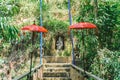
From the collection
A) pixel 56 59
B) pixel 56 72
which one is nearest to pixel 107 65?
pixel 56 72

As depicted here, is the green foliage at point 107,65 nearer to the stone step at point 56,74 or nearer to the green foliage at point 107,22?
the green foliage at point 107,22

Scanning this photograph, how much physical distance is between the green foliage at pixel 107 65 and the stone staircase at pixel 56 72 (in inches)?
44.8

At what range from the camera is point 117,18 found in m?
9.96

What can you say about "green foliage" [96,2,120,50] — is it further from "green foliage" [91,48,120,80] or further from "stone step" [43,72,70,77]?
"stone step" [43,72,70,77]

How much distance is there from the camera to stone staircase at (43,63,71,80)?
33.0 feet

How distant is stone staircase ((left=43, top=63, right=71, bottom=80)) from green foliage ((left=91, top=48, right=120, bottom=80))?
1.14 meters

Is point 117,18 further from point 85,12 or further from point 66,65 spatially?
point 66,65

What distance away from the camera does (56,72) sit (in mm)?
10305

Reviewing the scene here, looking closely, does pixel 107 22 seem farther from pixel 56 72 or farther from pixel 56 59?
pixel 56 59

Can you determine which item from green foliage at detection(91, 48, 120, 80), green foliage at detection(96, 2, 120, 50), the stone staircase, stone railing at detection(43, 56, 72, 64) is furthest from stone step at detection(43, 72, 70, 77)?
stone railing at detection(43, 56, 72, 64)

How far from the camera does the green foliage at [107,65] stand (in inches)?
330

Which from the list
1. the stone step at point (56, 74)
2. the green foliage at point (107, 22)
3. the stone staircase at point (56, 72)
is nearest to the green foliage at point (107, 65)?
the green foliage at point (107, 22)

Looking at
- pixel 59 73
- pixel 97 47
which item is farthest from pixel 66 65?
pixel 97 47

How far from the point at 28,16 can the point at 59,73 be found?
535 cm
